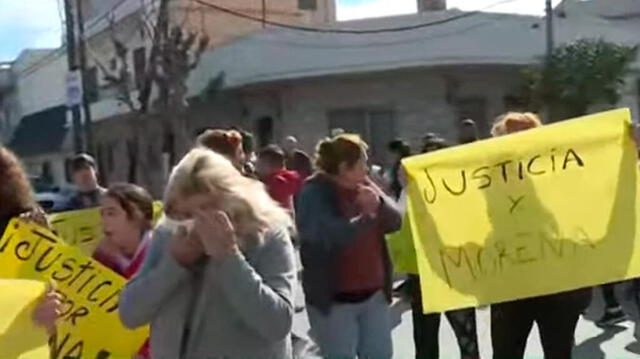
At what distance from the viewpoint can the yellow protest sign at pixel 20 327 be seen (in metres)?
4.18

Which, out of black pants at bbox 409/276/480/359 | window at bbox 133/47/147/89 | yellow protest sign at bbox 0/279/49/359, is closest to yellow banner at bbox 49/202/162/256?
black pants at bbox 409/276/480/359

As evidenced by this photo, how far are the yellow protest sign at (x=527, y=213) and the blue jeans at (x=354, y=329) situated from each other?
0.97m

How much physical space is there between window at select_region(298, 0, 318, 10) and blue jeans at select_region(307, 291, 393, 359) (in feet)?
125

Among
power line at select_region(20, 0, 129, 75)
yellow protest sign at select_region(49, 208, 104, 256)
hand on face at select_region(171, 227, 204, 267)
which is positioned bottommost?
yellow protest sign at select_region(49, 208, 104, 256)

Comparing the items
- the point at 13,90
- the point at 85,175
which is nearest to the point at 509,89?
the point at 85,175

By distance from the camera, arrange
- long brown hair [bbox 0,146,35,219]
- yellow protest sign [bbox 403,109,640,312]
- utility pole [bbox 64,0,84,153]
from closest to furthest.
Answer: long brown hair [bbox 0,146,35,219]
yellow protest sign [bbox 403,109,640,312]
utility pole [bbox 64,0,84,153]

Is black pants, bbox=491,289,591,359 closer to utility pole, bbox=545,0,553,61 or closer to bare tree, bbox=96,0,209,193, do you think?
utility pole, bbox=545,0,553,61

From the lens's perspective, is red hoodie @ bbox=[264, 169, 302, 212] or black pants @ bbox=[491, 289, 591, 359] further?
red hoodie @ bbox=[264, 169, 302, 212]

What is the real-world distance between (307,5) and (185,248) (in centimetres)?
4103

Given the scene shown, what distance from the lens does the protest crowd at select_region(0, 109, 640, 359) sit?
12.2ft

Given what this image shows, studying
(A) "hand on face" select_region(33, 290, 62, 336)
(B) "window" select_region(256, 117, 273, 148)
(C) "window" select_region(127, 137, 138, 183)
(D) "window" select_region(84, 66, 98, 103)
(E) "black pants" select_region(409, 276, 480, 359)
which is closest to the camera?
(A) "hand on face" select_region(33, 290, 62, 336)

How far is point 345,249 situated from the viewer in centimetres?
619

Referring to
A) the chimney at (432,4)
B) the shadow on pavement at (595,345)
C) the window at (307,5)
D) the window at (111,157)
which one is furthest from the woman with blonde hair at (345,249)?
the window at (307,5)

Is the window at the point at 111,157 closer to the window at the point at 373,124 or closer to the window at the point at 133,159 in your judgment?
the window at the point at 133,159
